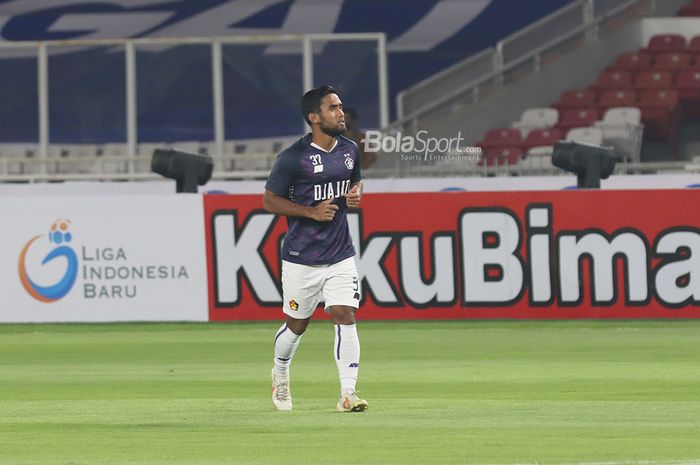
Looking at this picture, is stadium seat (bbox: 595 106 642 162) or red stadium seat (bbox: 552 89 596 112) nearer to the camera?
stadium seat (bbox: 595 106 642 162)

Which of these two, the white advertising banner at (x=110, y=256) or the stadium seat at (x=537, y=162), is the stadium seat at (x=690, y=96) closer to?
the stadium seat at (x=537, y=162)

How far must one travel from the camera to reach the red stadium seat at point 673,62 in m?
30.7

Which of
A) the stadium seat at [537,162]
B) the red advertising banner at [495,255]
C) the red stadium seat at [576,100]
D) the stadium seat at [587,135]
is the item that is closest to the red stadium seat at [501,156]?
the stadium seat at [537,162]

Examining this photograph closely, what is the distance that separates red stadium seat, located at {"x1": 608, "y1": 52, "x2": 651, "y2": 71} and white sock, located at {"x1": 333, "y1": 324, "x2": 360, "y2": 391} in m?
20.5

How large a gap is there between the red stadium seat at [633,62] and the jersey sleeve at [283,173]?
20436mm

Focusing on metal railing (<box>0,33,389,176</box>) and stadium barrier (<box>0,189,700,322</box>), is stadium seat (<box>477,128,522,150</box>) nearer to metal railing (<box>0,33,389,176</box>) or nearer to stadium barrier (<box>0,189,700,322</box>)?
metal railing (<box>0,33,389,176</box>)

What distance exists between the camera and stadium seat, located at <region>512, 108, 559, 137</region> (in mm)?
29584

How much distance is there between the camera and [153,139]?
31031mm

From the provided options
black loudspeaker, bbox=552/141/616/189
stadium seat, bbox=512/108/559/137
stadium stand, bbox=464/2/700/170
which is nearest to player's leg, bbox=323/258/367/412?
black loudspeaker, bbox=552/141/616/189

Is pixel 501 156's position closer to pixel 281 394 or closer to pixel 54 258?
pixel 54 258

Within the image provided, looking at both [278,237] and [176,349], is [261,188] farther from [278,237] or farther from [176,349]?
[176,349]

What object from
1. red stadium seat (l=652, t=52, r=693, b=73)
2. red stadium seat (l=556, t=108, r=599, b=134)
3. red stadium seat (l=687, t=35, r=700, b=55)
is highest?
red stadium seat (l=687, t=35, r=700, b=55)

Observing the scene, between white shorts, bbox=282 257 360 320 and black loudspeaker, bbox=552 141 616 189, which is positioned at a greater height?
black loudspeaker, bbox=552 141 616 189

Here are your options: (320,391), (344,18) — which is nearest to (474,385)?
(320,391)
